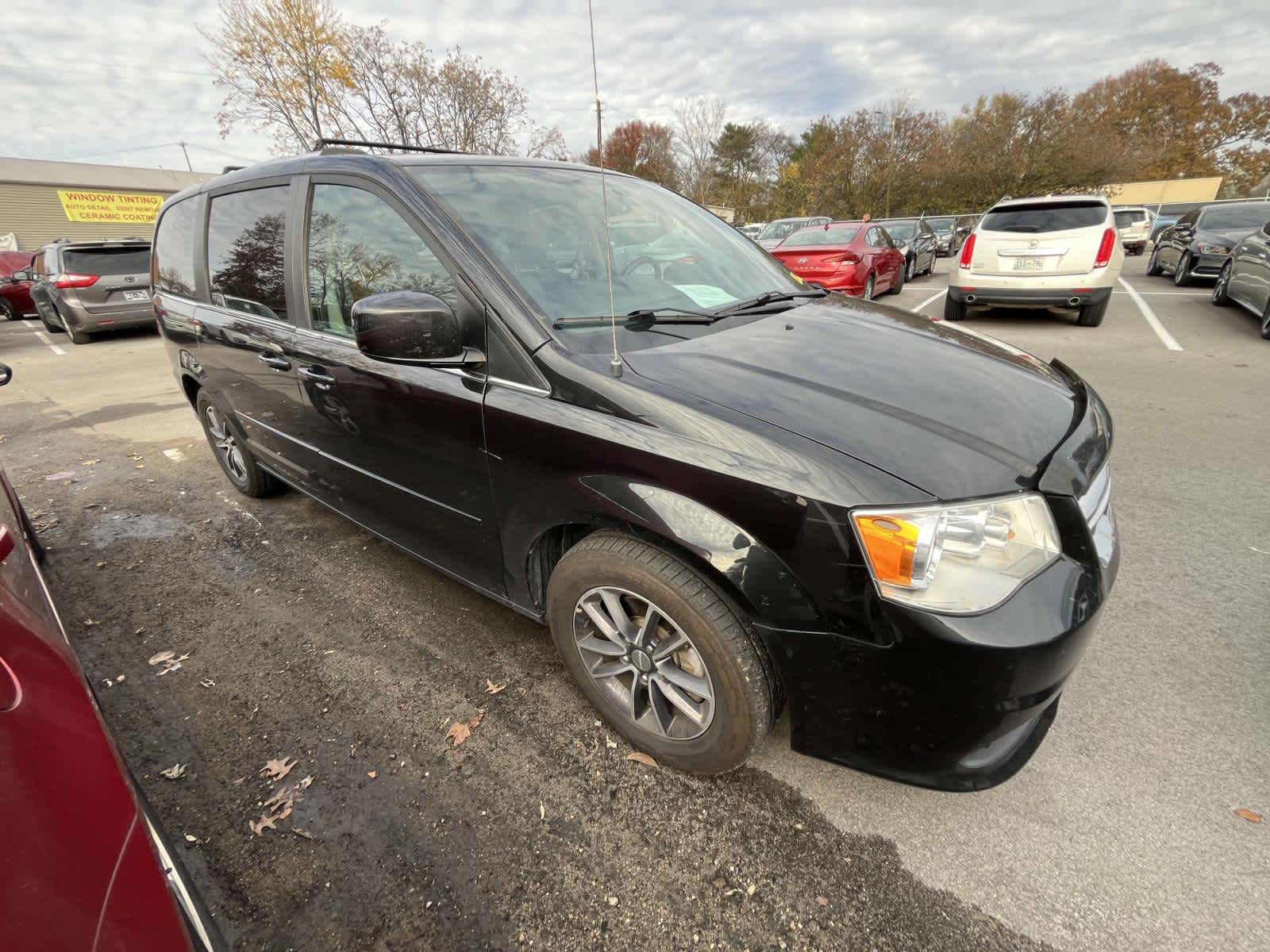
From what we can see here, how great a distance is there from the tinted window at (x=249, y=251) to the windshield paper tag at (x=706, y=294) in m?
1.77

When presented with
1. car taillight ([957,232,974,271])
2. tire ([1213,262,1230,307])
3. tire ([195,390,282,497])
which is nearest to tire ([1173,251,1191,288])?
tire ([1213,262,1230,307])

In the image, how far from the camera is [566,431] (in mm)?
1720

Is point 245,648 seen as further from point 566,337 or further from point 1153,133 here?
point 1153,133

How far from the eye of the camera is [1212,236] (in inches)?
413

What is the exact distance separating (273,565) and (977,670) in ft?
10.7

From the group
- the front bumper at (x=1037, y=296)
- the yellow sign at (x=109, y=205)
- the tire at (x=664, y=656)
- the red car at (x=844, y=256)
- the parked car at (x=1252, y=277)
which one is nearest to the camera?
the tire at (x=664, y=656)

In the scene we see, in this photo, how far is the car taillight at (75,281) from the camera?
963cm

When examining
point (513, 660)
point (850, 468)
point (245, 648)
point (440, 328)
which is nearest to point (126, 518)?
point (245, 648)

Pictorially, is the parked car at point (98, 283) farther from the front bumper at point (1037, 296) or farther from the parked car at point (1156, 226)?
the parked car at point (1156, 226)

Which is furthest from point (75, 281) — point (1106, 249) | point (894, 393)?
point (1106, 249)

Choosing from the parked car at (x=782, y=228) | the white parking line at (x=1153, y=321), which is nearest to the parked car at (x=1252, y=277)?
the white parking line at (x=1153, y=321)

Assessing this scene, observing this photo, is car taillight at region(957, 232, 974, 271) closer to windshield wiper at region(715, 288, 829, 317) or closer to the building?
windshield wiper at region(715, 288, 829, 317)

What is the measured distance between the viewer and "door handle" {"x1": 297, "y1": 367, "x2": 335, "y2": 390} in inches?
96.5

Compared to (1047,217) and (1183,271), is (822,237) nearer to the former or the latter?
(1047,217)
